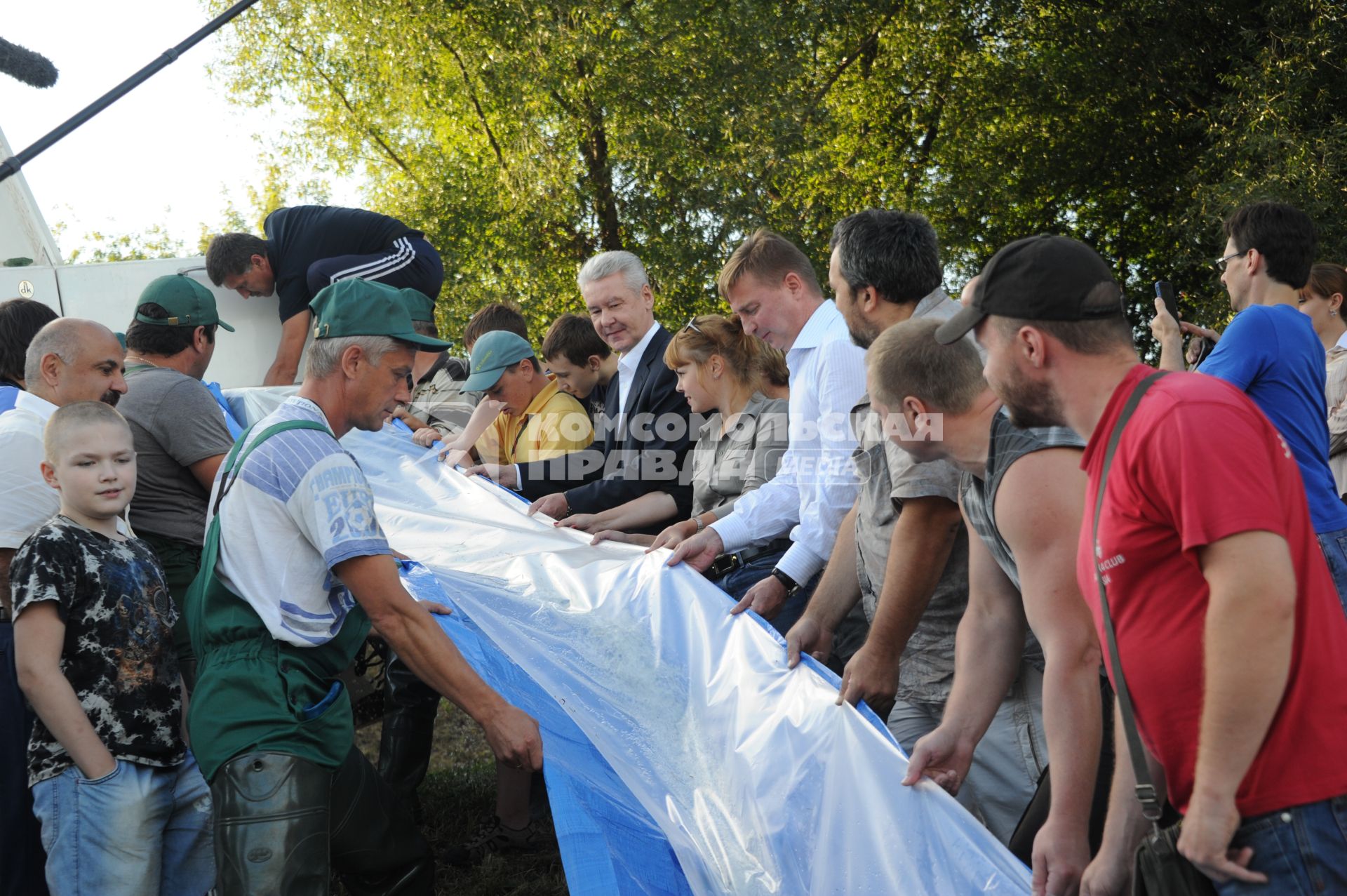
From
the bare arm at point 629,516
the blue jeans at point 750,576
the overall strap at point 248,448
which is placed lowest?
the blue jeans at point 750,576

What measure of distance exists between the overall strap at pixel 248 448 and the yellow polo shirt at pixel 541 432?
2.38 metres

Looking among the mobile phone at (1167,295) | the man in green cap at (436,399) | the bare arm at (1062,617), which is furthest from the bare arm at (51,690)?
the mobile phone at (1167,295)

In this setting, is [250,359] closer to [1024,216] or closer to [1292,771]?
[1292,771]

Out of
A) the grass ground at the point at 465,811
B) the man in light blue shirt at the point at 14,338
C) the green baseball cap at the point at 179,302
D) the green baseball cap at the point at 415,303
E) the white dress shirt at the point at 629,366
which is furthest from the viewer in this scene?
the white dress shirt at the point at 629,366

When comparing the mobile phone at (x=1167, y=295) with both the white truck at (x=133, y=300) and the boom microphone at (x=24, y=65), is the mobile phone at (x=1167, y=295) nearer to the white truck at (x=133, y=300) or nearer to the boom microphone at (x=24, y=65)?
the boom microphone at (x=24, y=65)

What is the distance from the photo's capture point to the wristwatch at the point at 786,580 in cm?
352

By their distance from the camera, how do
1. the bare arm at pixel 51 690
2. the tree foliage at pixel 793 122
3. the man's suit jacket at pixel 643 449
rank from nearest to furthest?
the bare arm at pixel 51 690 < the man's suit jacket at pixel 643 449 < the tree foliage at pixel 793 122

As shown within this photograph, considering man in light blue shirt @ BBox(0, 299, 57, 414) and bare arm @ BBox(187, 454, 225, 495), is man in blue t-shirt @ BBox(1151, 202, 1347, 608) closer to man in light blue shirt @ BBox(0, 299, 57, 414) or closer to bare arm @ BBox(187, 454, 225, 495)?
bare arm @ BBox(187, 454, 225, 495)

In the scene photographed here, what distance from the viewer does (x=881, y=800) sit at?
7.57ft

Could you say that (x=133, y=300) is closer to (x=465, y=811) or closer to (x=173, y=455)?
(x=173, y=455)

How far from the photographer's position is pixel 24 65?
8.53 ft

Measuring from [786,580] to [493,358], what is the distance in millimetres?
2138

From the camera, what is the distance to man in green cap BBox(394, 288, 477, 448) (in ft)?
18.2

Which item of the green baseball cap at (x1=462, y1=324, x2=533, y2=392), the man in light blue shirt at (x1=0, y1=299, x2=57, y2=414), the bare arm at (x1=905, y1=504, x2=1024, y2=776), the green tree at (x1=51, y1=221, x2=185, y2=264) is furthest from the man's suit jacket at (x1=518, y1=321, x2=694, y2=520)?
the green tree at (x1=51, y1=221, x2=185, y2=264)
